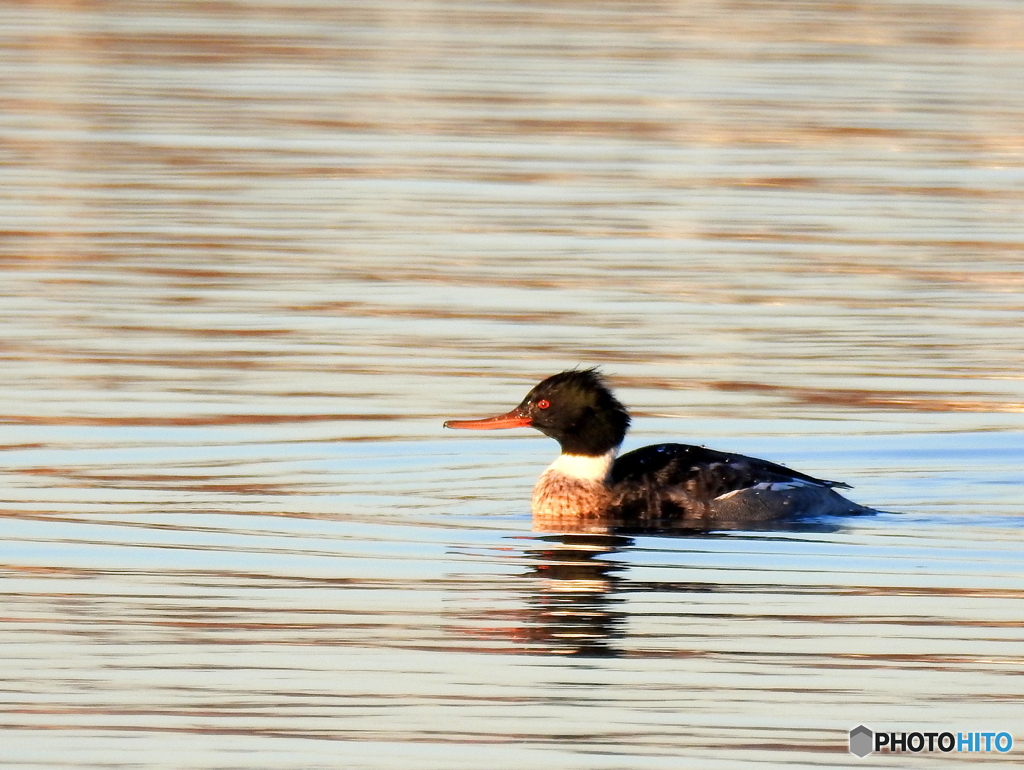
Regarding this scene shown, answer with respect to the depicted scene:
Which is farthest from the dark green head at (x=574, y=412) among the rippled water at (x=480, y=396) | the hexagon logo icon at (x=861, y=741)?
the hexagon logo icon at (x=861, y=741)

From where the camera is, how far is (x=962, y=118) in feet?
91.8

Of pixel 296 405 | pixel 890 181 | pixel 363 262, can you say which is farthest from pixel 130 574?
pixel 890 181

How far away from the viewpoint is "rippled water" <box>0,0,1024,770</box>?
860 cm

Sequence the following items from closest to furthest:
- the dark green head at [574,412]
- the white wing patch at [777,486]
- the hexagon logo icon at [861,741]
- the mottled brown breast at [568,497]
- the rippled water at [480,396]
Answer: the hexagon logo icon at [861,741]
the rippled water at [480,396]
the white wing patch at [777,486]
the mottled brown breast at [568,497]
the dark green head at [574,412]

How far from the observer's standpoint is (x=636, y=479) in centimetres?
1254

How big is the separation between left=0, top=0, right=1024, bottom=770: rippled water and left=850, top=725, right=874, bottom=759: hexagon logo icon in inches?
2.6

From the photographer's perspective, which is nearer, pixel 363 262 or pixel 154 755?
pixel 154 755

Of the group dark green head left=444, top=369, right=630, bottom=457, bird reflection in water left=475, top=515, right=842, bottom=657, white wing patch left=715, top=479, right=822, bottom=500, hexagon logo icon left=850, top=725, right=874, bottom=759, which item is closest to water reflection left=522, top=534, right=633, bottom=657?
bird reflection in water left=475, top=515, right=842, bottom=657

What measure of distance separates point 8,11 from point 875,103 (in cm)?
1533

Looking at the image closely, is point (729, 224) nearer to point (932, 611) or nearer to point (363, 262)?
point (363, 262)

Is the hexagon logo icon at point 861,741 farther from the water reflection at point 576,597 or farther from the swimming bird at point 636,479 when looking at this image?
the swimming bird at point 636,479

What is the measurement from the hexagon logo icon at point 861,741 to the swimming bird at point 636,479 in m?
4.01

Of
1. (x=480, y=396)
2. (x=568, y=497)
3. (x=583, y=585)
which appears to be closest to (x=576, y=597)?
(x=583, y=585)

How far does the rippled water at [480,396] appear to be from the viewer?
8602 mm
